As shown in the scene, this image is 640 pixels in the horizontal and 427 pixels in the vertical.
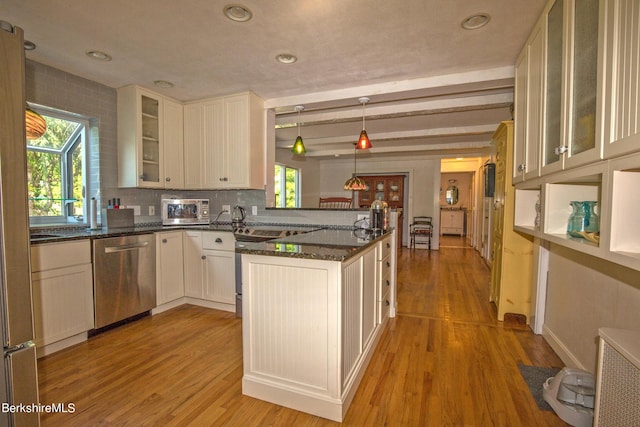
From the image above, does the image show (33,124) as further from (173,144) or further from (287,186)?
(287,186)

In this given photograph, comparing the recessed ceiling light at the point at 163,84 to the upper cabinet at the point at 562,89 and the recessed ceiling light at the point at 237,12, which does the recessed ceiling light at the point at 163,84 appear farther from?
the upper cabinet at the point at 562,89

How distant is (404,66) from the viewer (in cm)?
268

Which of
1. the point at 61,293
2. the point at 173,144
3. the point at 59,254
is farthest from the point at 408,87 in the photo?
the point at 61,293

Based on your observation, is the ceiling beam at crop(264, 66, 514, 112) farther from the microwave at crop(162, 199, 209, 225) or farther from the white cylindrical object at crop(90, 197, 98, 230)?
the white cylindrical object at crop(90, 197, 98, 230)

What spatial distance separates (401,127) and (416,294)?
105 inches

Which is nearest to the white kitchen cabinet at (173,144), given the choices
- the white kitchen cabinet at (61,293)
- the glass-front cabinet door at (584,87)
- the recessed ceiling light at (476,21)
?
the white kitchen cabinet at (61,293)

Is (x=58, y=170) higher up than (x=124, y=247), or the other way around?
(x=58, y=170)

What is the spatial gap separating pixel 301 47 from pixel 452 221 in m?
9.54

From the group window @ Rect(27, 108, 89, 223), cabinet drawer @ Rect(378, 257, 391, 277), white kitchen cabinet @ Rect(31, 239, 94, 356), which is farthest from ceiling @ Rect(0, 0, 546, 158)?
cabinet drawer @ Rect(378, 257, 391, 277)

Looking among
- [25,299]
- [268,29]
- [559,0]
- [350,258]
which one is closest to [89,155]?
[268,29]

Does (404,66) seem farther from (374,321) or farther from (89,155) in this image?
(89,155)

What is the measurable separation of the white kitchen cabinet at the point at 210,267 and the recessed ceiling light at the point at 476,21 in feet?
8.85

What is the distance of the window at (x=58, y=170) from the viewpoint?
274 centimetres

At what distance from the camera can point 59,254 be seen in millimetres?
2268
